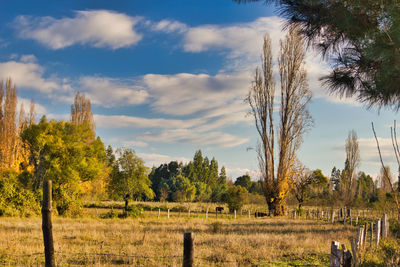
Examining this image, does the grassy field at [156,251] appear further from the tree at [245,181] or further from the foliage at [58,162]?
the tree at [245,181]

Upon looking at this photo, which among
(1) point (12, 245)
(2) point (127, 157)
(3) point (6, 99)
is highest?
(3) point (6, 99)

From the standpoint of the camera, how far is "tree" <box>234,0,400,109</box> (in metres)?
5.48

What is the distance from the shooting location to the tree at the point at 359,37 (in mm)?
5477

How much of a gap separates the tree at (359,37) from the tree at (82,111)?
141 feet

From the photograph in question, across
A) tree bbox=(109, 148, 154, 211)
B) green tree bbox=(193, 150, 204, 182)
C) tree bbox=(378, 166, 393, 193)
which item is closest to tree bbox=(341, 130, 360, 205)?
tree bbox=(378, 166, 393, 193)

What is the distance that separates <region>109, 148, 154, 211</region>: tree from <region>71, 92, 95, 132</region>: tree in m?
16.6

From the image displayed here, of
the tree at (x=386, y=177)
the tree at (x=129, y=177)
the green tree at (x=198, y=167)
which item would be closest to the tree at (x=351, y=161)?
the tree at (x=386, y=177)

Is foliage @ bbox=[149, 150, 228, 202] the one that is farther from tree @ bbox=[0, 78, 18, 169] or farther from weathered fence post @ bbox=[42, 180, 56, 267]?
weathered fence post @ bbox=[42, 180, 56, 267]

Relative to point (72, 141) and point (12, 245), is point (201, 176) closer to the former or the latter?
point (72, 141)

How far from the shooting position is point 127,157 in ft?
105

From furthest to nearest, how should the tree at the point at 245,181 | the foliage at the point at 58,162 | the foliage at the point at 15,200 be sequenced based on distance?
the tree at the point at 245,181 < the foliage at the point at 58,162 < the foliage at the point at 15,200

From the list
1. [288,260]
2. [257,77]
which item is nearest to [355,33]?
[288,260]

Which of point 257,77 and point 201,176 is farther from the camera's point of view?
point 201,176

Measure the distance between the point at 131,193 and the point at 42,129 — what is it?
32.9 feet
